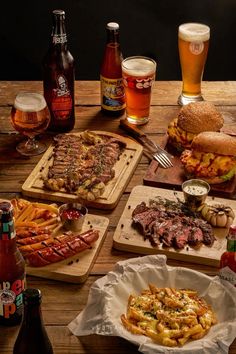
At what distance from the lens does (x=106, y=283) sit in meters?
2.28

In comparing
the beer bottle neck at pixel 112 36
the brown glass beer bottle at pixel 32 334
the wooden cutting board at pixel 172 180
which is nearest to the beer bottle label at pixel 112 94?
the beer bottle neck at pixel 112 36

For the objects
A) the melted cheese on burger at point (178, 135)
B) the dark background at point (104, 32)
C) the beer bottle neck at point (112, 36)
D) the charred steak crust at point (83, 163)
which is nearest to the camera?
the charred steak crust at point (83, 163)

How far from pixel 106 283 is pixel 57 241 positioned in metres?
0.29

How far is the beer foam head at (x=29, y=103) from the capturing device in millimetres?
2955

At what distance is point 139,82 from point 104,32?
6.21ft

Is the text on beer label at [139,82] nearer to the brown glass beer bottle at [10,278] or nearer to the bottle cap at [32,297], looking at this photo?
the brown glass beer bottle at [10,278]

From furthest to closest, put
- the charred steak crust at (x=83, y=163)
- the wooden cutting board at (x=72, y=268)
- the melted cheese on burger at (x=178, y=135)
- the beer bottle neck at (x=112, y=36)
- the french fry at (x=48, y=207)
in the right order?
the beer bottle neck at (x=112, y=36) < the melted cheese on burger at (x=178, y=135) < the charred steak crust at (x=83, y=163) < the french fry at (x=48, y=207) < the wooden cutting board at (x=72, y=268)

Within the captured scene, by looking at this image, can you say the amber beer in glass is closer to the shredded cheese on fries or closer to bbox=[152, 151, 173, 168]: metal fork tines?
bbox=[152, 151, 173, 168]: metal fork tines

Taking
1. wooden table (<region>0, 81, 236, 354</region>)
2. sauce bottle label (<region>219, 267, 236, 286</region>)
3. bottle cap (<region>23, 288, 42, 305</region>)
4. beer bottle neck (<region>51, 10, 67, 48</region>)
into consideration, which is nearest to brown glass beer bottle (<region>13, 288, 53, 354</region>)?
bottle cap (<region>23, 288, 42, 305</region>)

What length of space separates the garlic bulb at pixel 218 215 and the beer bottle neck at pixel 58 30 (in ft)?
2.90

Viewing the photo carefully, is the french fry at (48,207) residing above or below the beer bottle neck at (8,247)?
below

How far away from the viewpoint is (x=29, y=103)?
297 cm

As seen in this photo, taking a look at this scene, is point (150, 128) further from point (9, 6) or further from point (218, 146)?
point (9, 6)

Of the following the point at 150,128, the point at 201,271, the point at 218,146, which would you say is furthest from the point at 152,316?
the point at 150,128
